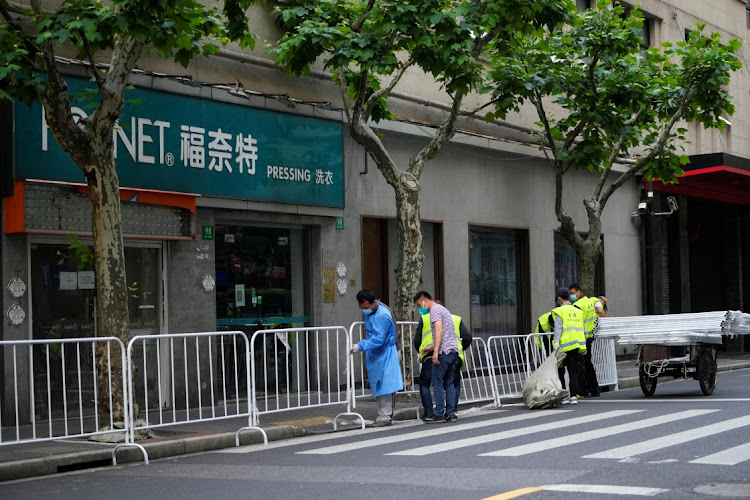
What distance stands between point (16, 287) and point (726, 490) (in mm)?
9274

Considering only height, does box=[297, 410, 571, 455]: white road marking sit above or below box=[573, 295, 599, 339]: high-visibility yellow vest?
below

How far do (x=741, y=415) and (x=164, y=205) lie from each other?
8330mm

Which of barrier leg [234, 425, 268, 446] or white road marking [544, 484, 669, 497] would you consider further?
barrier leg [234, 425, 268, 446]

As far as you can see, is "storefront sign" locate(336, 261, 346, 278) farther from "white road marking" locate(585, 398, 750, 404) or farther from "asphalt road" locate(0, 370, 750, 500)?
"asphalt road" locate(0, 370, 750, 500)

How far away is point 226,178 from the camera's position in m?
16.0

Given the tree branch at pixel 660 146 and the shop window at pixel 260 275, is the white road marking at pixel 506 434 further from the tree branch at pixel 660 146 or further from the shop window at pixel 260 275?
the tree branch at pixel 660 146

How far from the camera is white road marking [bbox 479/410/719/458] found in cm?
980

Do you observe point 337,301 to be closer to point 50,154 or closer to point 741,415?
point 50,154

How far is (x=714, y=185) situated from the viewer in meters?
29.5

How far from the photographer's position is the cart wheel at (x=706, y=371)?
1588cm

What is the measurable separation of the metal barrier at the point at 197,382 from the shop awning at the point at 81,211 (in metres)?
1.86

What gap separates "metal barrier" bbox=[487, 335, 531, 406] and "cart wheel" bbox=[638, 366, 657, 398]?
1.78 meters

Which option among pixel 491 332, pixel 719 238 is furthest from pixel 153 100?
pixel 719 238

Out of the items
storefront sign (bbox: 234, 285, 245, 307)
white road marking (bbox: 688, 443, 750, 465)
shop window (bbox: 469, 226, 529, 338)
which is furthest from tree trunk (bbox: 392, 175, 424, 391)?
white road marking (bbox: 688, 443, 750, 465)
